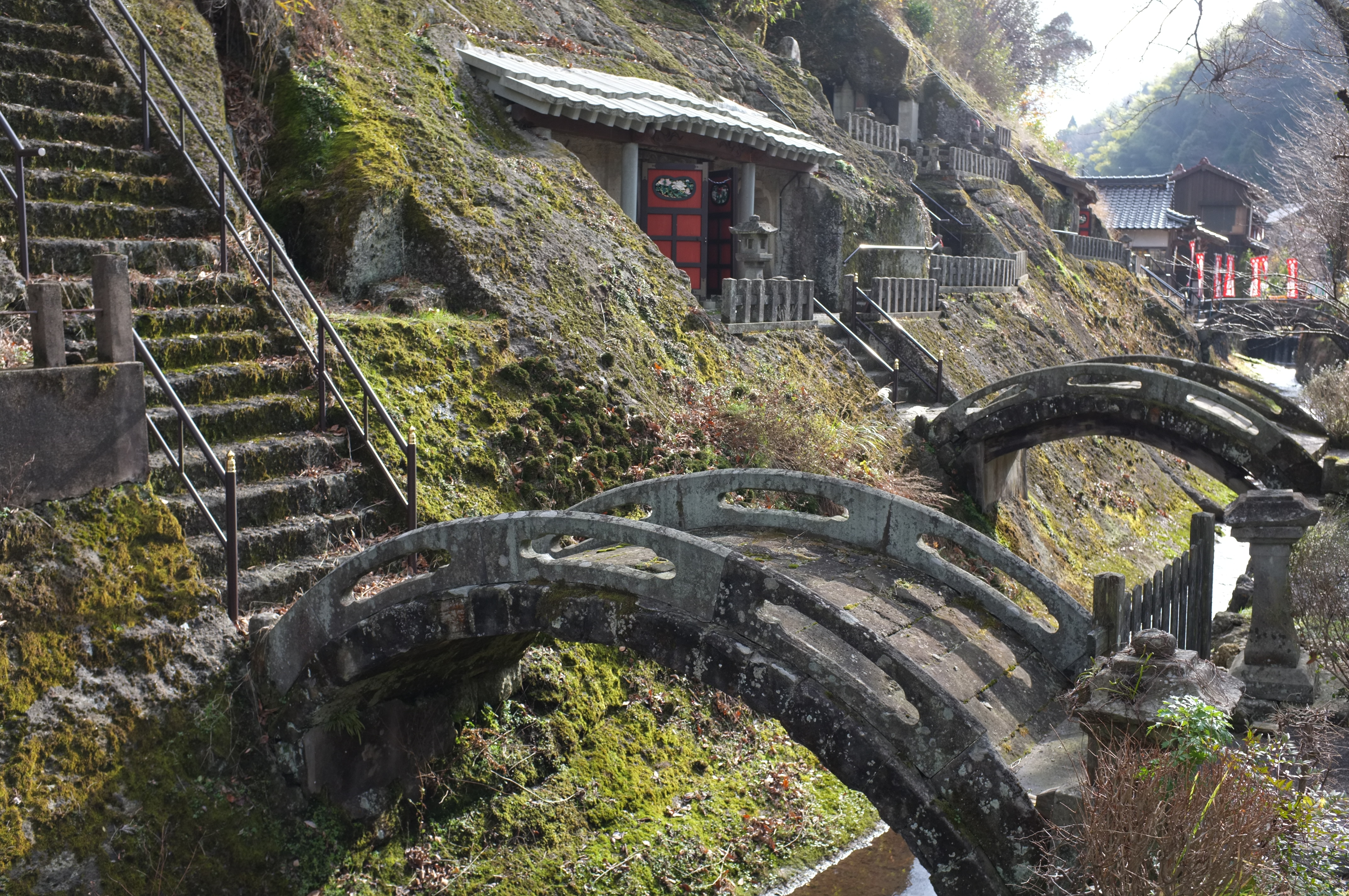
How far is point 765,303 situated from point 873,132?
12.9m

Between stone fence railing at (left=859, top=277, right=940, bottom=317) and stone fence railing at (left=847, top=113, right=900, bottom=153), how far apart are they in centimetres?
471

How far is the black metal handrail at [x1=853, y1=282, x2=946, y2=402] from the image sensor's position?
60.3 ft

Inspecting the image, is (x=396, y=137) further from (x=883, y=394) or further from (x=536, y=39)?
(x=883, y=394)

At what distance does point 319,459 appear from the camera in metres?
8.30

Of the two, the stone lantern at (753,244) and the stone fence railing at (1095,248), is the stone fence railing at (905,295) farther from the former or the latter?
the stone fence railing at (1095,248)

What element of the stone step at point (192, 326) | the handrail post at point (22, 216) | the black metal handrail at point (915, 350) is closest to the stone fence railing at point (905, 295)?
the black metal handrail at point (915, 350)

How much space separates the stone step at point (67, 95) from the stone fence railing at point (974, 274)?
17.1 meters

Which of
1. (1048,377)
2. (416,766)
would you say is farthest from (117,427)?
(1048,377)

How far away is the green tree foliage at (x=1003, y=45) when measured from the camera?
41.6 meters

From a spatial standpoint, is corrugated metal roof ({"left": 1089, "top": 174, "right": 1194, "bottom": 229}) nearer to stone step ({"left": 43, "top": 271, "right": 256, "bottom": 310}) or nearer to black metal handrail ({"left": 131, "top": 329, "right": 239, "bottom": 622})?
stone step ({"left": 43, "top": 271, "right": 256, "bottom": 310})

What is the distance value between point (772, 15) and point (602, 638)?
21127 mm

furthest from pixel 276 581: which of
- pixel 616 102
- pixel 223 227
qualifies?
pixel 616 102

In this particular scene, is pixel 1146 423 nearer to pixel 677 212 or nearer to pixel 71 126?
pixel 677 212

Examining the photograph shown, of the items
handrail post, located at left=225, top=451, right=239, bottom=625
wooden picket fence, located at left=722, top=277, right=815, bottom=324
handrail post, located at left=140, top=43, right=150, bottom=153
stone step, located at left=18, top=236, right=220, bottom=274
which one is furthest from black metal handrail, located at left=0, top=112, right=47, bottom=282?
wooden picket fence, located at left=722, top=277, right=815, bottom=324
